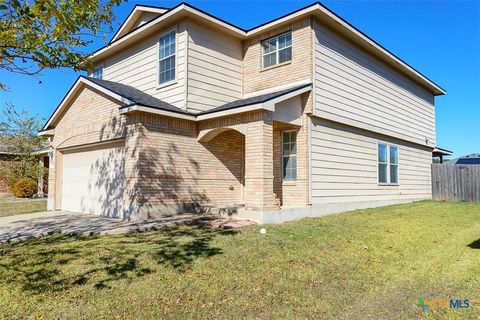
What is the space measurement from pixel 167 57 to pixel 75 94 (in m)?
3.85

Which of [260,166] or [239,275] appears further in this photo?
[260,166]

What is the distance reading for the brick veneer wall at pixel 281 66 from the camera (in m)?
11.3

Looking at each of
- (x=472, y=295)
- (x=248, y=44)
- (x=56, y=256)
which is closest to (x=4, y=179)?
(x=248, y=44)

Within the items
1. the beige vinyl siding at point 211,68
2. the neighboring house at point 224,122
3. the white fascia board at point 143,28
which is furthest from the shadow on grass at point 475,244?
the white fascia board at point 143,28

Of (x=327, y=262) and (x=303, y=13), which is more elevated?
(x=303, y=13)

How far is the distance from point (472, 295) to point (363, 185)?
32.2 ft

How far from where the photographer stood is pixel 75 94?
508 inches

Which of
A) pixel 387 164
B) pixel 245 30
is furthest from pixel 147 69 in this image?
pixel 387 164

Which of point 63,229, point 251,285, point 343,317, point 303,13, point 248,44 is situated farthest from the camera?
point 248,44

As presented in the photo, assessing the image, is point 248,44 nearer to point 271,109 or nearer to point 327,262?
point 271,109

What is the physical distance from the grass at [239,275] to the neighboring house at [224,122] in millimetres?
2838

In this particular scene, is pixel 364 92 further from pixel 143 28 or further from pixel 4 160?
pixel 4 160

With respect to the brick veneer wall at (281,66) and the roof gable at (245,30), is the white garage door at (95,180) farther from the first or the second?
the brick veneer wall at (281,66)

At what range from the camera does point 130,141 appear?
1024cm
